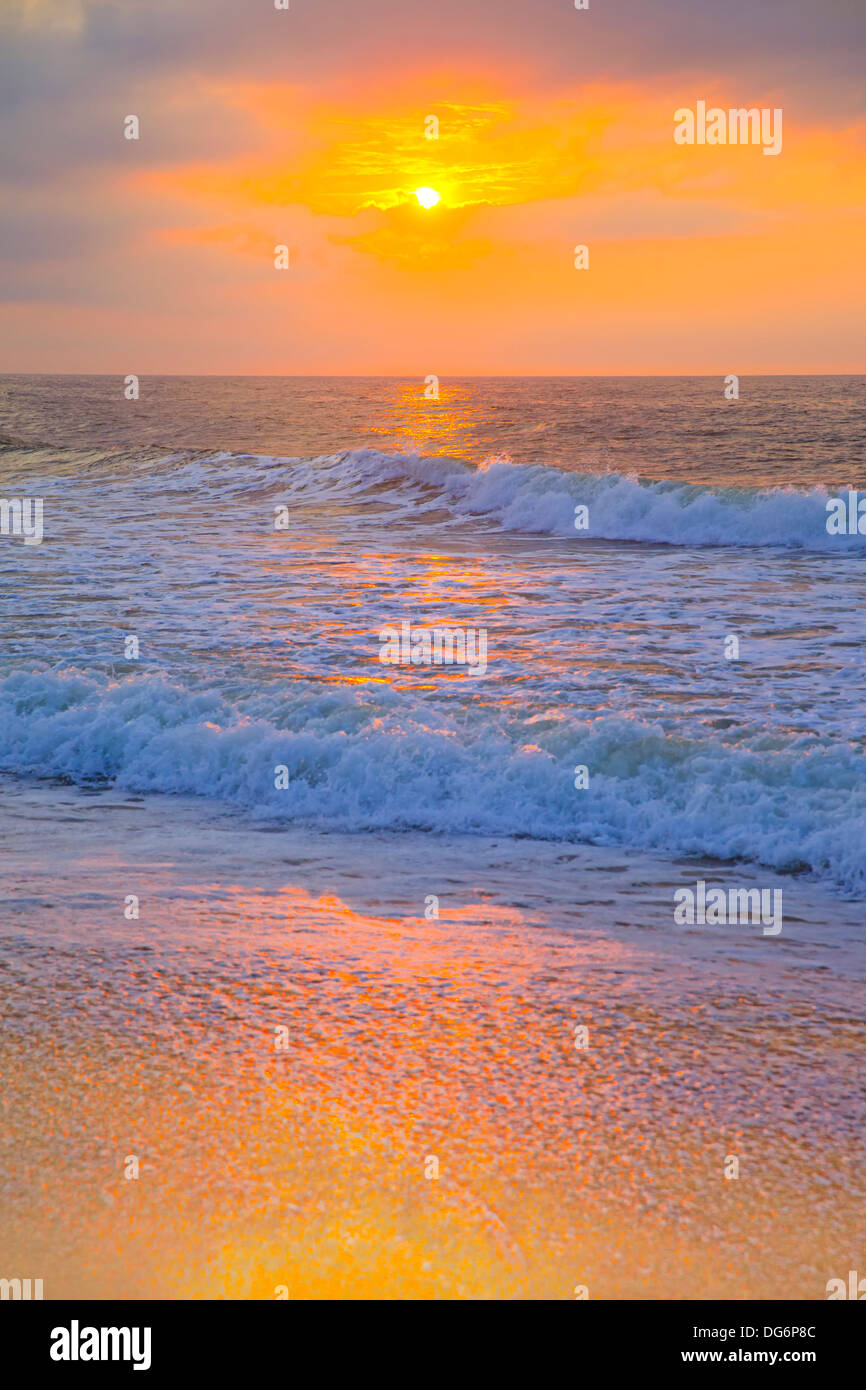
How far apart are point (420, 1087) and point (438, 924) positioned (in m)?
1.51

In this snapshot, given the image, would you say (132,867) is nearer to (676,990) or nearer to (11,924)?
(11,924)

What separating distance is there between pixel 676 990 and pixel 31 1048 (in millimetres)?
2528

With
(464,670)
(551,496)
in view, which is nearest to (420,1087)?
(464,670)

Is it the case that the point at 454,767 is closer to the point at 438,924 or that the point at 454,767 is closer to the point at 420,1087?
the point at 438,924

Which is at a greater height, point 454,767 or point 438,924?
point 454,767

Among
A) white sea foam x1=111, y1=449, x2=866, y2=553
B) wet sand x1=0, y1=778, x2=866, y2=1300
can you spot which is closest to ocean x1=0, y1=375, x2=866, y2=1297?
wet sand x1=0, y1=778, x2=866, y2=1300

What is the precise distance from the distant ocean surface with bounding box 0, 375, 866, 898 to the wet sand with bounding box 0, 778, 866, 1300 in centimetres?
109

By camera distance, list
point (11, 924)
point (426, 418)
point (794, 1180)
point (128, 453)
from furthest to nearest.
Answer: point (426, 418)
point (128, 453)
point (11, 924)
point (794, 1180)

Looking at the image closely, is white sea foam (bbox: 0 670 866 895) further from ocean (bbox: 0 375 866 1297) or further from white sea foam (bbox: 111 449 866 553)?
white sea foam (bbox: 111 449 866 553)

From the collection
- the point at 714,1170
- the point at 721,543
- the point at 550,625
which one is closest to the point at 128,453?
the point at 721,543

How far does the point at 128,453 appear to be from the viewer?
37.0 meters

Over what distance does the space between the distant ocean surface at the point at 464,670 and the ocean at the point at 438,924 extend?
48 millimetres

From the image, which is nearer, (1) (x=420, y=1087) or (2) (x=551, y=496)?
(1) (x=420, y=1087)

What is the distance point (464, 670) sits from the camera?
10102mm
